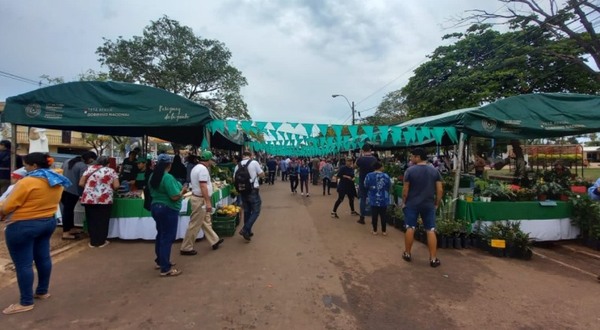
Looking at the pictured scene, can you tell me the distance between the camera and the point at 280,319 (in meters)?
3.77

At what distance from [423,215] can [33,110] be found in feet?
26.4

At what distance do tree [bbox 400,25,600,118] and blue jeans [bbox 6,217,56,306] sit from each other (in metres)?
19.0

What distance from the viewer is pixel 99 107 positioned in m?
7.61

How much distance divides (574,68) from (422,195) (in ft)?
59.6

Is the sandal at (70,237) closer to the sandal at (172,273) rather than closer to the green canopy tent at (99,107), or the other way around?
the green canopy tent at (99,107)

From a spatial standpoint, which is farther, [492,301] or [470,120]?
[470,120]

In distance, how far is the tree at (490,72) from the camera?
60.3ft

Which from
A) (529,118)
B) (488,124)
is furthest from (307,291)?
(529,118)

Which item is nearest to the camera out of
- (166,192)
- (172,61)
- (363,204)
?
(166,192)

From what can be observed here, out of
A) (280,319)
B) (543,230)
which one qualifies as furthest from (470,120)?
(280,319)

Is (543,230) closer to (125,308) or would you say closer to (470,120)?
(470,120)

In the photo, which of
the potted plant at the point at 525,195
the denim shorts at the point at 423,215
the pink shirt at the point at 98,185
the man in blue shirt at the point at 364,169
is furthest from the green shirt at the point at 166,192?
the potted plant at the point at 525,195

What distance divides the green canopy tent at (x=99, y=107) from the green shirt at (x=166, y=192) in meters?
3.02

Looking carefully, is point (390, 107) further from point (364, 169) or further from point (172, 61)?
point (364, 169)
